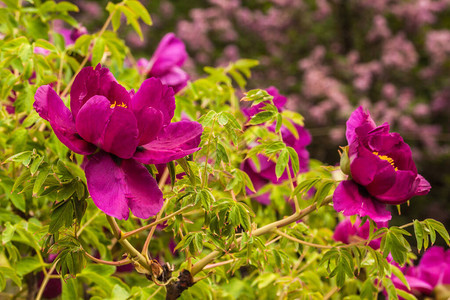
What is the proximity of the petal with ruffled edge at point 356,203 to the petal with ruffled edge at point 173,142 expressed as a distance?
0.16 m

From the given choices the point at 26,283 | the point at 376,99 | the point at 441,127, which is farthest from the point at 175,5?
the point at 26,283

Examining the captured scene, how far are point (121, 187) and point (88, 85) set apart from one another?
11cm

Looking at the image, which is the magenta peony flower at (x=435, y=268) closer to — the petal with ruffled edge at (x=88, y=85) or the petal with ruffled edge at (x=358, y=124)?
the petal with ruffled edge at (x=358, y=124)

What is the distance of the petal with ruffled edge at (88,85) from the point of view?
498 mm

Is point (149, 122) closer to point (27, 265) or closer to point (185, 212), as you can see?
point (185, 212)

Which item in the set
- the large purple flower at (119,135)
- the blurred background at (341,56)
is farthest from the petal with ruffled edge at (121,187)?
the blurred background at (341,56)

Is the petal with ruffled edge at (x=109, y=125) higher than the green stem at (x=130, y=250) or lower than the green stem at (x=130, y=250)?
higher

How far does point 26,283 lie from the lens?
0.82 metres

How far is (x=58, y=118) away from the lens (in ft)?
1.56

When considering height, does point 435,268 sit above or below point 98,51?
below

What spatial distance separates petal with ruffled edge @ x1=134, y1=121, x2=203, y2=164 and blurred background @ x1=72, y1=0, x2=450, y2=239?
3.04 m

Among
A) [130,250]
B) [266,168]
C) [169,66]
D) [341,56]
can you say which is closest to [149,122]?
[130,250]

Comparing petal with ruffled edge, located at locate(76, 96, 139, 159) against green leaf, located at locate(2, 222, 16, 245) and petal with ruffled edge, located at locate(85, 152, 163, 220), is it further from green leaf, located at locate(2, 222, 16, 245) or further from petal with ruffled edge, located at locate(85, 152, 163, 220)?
green leaf, located at locate(2, 222, 16, 245)

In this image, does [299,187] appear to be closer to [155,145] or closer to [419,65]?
[155,145]
